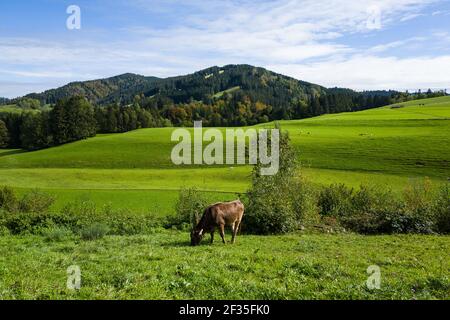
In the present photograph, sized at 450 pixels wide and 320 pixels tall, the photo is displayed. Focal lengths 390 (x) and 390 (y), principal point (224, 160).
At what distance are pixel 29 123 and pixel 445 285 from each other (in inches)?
5480

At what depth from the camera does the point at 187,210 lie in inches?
1292

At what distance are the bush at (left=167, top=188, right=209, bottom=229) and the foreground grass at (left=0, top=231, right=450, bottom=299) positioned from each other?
28.4 ft

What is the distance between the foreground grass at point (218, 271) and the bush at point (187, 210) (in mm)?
8660

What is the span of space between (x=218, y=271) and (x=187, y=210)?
19.1m

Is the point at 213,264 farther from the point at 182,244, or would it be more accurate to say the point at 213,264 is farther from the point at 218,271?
the point at 182,244

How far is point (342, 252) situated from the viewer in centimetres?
1983

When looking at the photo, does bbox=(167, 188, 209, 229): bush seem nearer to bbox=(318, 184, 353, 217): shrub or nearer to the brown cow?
the brown cow

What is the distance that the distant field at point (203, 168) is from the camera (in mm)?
61209

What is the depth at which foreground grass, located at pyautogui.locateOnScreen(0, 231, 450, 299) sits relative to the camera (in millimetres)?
11453

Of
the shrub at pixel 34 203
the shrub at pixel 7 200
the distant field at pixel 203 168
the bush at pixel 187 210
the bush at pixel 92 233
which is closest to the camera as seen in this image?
the bush at pixel 92 233

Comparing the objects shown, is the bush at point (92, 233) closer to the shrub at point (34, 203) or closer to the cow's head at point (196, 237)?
the cow's head at point (196, 237)

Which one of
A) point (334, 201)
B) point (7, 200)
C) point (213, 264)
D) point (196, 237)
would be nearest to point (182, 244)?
point (196, 237)

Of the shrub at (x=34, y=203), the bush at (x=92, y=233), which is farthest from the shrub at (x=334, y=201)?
the shrub at (x=34, y=203)
